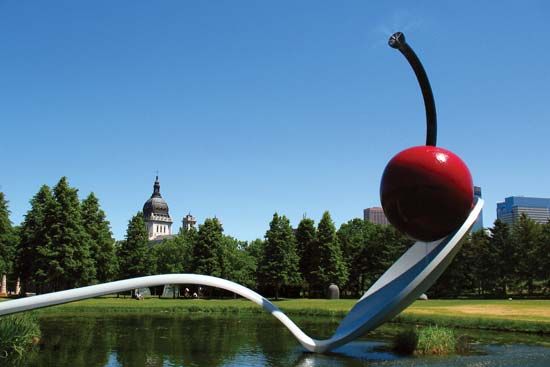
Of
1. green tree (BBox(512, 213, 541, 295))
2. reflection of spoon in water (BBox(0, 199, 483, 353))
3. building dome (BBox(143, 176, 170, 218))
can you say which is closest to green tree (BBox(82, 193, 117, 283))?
green tree (BBox(512, 213, 541, 295))

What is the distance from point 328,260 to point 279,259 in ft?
17.3

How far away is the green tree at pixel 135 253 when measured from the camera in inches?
2208

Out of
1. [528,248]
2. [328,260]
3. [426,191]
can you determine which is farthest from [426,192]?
[528,248]

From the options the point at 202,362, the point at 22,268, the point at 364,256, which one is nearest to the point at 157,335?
the point at 202,362

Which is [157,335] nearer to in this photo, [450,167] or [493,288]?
[450,167]

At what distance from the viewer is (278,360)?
13930 millimetres

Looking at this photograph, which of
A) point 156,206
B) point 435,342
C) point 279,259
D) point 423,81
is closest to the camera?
point 423,81

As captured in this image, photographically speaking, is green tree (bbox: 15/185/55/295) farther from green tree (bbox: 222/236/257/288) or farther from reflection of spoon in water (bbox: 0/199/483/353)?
reflection of spoon in water (bbox: 0/199/483/353)

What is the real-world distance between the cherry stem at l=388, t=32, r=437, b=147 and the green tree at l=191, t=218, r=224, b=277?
4101 centimetres

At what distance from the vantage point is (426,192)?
12.7m

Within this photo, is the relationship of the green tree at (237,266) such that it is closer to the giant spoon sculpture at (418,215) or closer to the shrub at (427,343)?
the shrub at (427,343)

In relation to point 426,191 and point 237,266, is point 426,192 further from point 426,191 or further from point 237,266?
point 237,266

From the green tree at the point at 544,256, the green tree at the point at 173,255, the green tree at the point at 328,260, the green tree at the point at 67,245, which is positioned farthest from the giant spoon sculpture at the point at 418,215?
the green tree at the point at 173,255

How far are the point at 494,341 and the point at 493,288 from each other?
1572 inches
